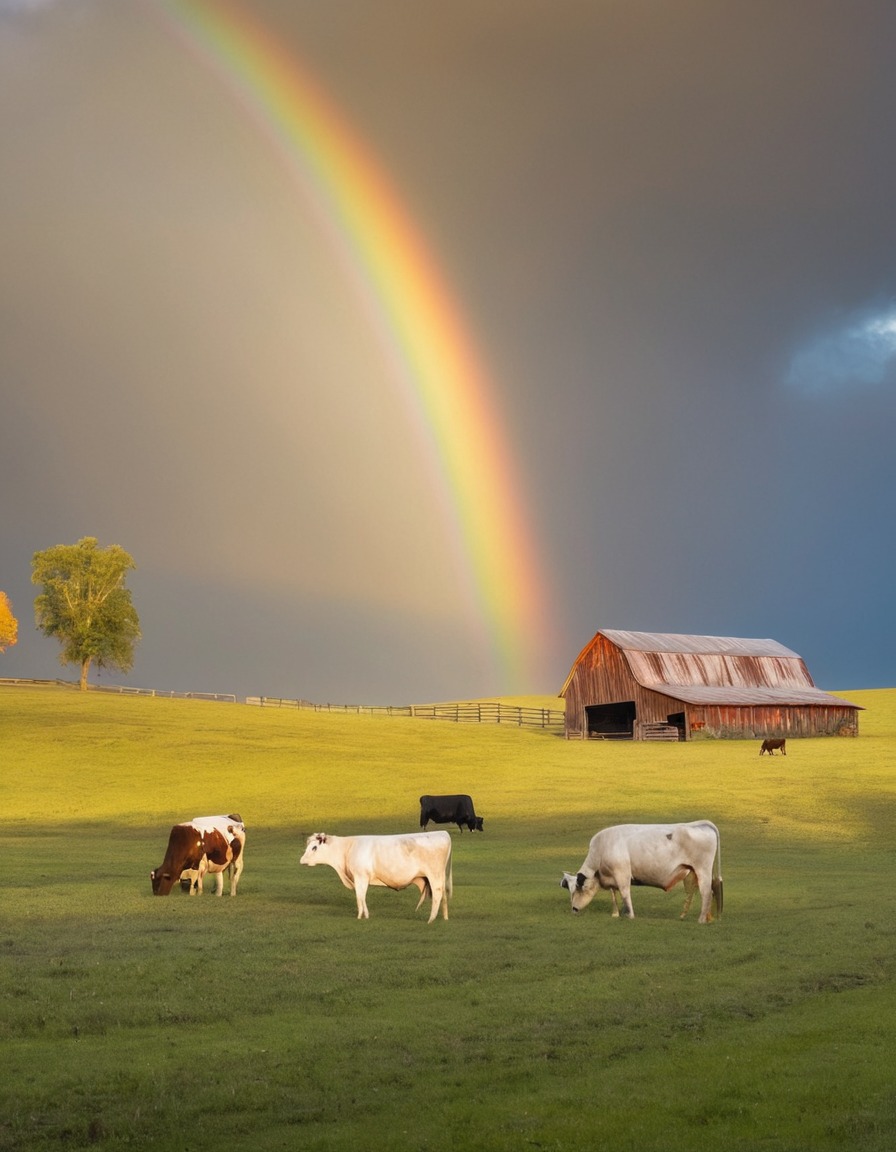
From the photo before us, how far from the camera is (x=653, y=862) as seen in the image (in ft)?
61.2

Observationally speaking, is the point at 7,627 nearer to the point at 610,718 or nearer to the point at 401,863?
the point at 610,718

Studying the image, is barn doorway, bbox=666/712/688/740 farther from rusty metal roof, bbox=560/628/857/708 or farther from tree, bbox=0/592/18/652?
tree, bbox=0/592/18/652

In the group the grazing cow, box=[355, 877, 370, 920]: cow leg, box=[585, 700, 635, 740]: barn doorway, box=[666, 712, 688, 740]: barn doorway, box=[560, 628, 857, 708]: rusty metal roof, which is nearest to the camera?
box=[355, 877, 370, 920]: cow leg

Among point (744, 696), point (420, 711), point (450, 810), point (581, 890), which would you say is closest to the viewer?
point (581, 890)

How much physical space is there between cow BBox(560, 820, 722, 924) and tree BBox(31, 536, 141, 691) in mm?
91684

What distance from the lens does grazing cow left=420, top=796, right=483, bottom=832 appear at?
3666 cm

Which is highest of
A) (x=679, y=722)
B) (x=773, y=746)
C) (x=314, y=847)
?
(x=679, y=722)

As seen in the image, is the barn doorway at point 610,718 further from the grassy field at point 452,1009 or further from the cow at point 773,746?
the grassy field at point 452,1009

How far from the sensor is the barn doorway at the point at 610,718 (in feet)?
264

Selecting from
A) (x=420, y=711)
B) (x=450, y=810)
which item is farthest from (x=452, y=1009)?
(x=420, y=711)

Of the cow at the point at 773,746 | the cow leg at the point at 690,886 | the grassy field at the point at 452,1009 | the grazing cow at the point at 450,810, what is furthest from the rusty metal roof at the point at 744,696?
the cow leg at the point at 690,886

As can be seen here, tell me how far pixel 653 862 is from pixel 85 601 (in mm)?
93952

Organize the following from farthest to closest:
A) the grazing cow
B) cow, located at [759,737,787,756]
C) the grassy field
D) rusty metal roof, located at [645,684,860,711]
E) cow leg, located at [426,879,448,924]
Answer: rusty metal roof, located at [645,684,860,711] < cow, located at [759,737,787,756] < the grazing cow < cow leg, located at [426,879,448,924] < the grassy field

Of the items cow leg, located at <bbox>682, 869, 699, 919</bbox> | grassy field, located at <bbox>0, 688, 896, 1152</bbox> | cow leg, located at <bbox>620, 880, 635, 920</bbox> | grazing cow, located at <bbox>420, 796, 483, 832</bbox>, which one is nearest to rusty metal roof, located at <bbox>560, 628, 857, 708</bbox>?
grazing cow, located at <bbox>420, 796, 483, 832</bbox>
